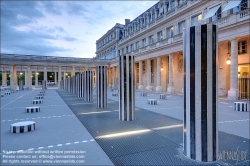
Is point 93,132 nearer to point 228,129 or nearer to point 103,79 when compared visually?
point 228,129

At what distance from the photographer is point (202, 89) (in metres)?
3.81

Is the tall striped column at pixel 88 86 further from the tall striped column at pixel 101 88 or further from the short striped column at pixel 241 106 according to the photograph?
the short striped column at pixel 241 106

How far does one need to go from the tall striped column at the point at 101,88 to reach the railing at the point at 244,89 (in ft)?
41.9

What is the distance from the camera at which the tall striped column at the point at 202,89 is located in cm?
380

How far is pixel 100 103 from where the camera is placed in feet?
39.8

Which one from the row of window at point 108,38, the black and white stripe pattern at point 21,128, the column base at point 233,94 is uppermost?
the row of window at point 108,38

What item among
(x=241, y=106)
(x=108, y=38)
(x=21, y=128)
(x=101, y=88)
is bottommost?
(x=21, y=128)

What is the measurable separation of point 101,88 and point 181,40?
554 inches

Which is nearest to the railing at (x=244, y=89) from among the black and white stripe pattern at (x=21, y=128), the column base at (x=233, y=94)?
the column base at (x=233, y=94)

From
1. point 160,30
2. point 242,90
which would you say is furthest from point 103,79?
point 160,30

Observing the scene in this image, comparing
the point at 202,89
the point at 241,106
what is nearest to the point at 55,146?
the point at 202,89

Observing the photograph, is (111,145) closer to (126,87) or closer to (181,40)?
(126,87)

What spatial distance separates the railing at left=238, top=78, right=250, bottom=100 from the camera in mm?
16484

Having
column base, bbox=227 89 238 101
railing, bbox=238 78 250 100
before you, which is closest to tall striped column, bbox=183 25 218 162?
column base, bbox=227 89 238 101
